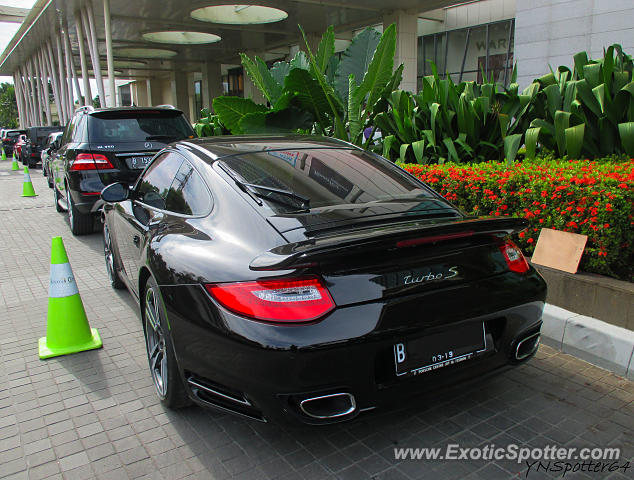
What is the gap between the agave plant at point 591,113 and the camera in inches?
205

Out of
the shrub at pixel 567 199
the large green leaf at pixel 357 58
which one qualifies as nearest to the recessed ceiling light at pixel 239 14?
the large green leaf at pixel 357 58

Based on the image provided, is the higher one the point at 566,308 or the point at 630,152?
the point at 630,152

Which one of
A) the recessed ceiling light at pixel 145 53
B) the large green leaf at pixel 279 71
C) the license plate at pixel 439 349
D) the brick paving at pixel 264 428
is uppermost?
the recessed ceiling light at pixel 145 53

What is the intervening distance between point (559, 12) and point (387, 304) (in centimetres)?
1835

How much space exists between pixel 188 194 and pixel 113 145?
4696 mm

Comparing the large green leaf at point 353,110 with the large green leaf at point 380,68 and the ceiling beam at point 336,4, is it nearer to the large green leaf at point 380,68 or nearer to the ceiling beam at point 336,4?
the large green leaf at point 380,68

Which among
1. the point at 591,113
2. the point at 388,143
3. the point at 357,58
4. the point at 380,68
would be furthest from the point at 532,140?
the point at 357,58

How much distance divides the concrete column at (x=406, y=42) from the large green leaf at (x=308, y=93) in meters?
18.2

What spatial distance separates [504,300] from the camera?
263 cm

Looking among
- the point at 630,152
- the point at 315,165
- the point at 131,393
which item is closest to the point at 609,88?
the point at 630,152

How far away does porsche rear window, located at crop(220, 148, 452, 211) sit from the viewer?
3.03 metres

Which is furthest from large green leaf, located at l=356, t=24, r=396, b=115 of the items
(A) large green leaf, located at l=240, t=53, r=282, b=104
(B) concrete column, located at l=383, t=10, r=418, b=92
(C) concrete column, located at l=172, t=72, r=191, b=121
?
(C) concrete column, located at l=172, t=72, r=191, b=121

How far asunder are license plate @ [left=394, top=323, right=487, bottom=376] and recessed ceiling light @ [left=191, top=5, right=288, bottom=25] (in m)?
26.6

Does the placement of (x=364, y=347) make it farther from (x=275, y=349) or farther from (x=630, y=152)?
(x=630, y=152)
